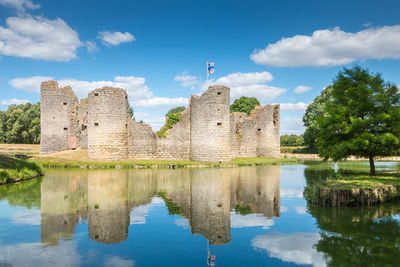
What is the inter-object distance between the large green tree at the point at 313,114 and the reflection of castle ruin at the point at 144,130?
1256 cm

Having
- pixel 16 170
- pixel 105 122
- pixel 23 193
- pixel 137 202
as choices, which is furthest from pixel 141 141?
pixel 137 202

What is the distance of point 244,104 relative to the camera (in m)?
72.0

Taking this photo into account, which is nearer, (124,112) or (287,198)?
(287,198)

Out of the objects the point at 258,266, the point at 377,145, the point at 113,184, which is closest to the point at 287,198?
the point at 377,145

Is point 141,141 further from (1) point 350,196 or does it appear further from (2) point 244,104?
(2) point 244,104

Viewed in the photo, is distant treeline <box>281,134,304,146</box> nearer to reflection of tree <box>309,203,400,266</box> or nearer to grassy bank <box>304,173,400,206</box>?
grassy bank <box>304,173,400,206</box>

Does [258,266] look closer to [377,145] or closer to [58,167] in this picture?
[377,145]

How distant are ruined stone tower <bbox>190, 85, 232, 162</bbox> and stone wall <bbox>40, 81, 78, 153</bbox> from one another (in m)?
18.4

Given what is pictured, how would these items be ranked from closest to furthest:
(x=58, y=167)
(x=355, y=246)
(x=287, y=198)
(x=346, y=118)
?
(x=355, y=246), (x=287, y=198), (x=346, y=118), (x=58, y=167)

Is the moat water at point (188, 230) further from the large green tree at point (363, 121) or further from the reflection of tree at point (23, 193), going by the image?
the large green tree at point (363, 121)

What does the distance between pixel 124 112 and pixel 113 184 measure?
645 inches

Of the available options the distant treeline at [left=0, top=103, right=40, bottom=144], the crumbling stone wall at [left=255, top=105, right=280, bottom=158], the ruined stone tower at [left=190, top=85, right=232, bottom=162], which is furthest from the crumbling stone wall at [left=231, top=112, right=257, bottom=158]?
the distant treeline at [left=0, top=103, right=40, bottom=144]

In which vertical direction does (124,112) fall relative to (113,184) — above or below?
above

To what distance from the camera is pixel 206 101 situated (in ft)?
109
